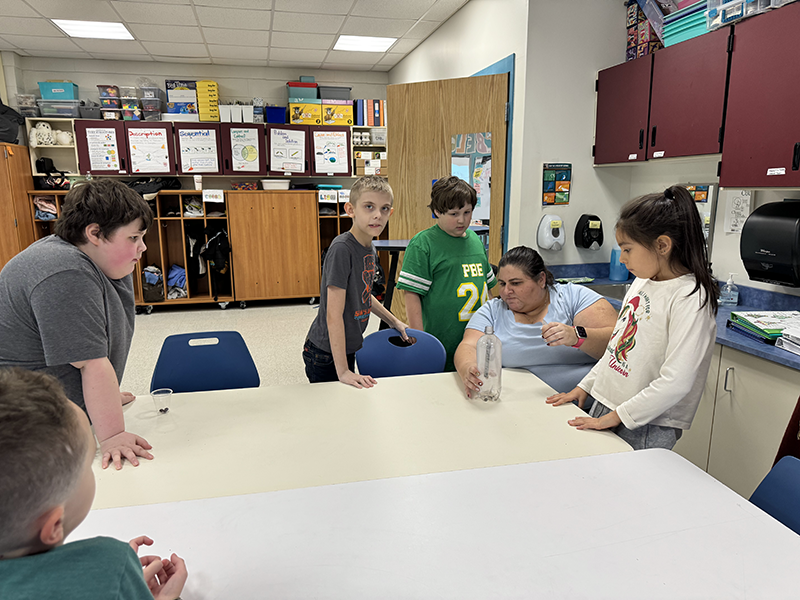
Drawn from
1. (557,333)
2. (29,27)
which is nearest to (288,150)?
(29,27)

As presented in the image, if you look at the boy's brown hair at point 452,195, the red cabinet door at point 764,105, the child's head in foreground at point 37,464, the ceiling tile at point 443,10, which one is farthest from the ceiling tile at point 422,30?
the child's head in foreground at point 37,464

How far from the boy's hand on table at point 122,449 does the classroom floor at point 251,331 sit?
2.50m

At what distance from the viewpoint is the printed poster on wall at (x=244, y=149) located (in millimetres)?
6148

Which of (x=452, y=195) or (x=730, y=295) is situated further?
(x=730, y=295)

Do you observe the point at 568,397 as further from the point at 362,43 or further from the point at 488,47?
the point at 362,43

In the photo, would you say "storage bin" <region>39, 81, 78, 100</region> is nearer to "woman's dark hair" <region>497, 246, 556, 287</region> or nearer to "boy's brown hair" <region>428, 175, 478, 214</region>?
"boy's brown hair" <region>428, 175, 478, 214</region>

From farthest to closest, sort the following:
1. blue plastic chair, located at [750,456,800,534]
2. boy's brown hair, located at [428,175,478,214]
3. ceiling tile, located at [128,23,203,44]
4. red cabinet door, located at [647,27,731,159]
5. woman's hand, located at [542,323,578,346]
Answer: ceiling tile, located at [128,23,203,44], red cabinet door, located at [647,27,731,159], boy's brown hair, located at [428,175,478,214], woman's hand, located at [542,323,578,346], blue plastic chair, located at [750,456,800,534]

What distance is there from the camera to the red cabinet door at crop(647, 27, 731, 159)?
253cm

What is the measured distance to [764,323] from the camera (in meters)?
2.14

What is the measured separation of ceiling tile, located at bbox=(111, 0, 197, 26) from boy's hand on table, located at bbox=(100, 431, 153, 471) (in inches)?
169

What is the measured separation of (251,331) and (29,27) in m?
3.54

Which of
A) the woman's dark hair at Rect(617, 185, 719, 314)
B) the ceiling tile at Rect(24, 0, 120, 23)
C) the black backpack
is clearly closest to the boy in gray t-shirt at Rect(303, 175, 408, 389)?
the woman's dark hair at Rect(617, 185, 719, 314)

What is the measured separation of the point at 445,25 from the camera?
485 cm

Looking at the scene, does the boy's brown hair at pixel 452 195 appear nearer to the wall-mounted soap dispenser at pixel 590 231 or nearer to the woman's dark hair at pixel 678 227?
the woman's dark hair at pixel 678 227
